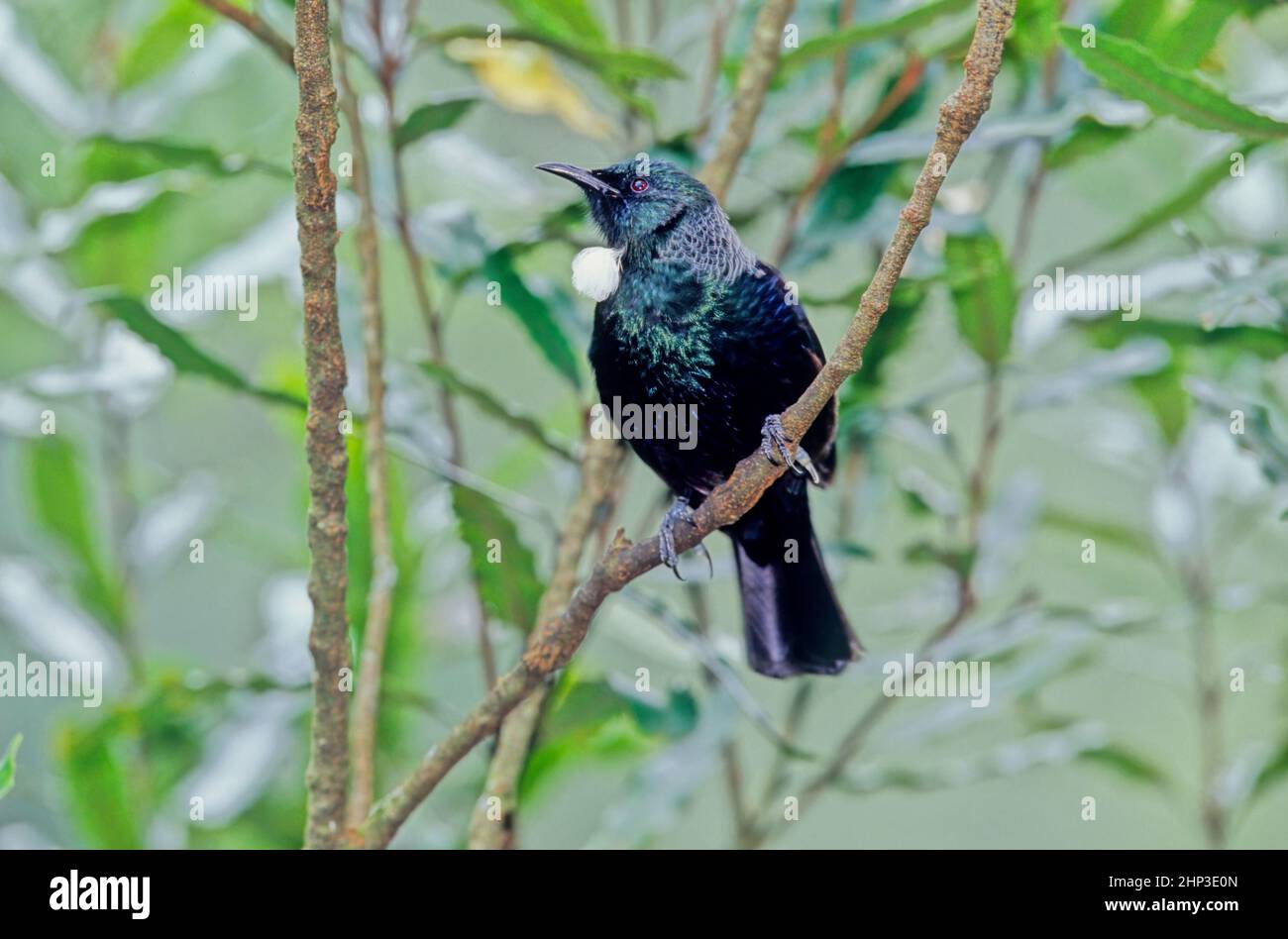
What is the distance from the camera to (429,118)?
243 cm

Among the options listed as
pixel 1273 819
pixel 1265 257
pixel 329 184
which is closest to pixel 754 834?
pixel 1265 257

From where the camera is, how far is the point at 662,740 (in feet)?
8.89

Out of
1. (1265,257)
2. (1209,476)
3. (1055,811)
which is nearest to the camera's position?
(1265,257)

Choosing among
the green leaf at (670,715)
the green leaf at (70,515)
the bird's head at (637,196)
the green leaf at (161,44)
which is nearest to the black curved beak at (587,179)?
the bird's head at (637,196)

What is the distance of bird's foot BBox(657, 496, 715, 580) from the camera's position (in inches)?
76.2

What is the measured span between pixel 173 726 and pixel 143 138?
3.88 ft

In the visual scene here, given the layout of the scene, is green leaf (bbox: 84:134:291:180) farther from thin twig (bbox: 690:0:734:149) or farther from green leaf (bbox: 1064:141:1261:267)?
green leaf (bbox: 1064:141:1261:267)

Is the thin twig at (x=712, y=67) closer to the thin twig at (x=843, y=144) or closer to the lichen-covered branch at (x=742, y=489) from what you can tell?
the thin twig at (x=843, y=144)

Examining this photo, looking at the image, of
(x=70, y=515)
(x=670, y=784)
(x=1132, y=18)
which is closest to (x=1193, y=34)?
(x=1132, y=18)

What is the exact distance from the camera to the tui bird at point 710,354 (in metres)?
2.32

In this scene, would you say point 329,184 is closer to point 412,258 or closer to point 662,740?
point 412,258

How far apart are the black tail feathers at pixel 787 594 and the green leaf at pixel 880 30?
73 cm

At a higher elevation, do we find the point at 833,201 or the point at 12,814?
the point at 833,201

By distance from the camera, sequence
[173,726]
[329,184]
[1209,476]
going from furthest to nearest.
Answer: [1209,476], [173,726], [329,184]
